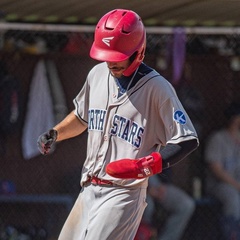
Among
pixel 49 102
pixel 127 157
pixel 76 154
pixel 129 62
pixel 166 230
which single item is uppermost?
pixel 129 62

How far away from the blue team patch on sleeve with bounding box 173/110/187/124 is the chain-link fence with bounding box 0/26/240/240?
3.15 metres

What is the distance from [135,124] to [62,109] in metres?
3.13

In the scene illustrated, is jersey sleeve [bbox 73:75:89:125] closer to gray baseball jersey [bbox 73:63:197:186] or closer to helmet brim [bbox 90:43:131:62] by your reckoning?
gray baseball jersey [bbox 73:63:197:186]

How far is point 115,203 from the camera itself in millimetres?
4484

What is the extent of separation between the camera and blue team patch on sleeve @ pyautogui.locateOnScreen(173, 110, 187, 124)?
4.45 meters

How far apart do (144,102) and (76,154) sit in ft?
10.5

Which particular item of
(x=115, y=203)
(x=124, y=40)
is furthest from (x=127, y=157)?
(x=124, y=40)

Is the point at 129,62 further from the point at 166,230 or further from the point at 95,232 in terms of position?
the point at 166,230

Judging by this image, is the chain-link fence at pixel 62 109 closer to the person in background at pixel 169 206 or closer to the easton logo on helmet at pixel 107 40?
the person in background at pixel 169 206

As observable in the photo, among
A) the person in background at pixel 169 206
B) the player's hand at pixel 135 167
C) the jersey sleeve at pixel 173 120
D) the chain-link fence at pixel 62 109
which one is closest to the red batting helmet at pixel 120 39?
the jersey sleeve at pixel 173 120

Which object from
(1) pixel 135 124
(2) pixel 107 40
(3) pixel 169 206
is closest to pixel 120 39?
(2) pixel 107 40

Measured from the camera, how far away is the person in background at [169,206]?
762 cm

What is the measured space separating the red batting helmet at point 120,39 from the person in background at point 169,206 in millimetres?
3175

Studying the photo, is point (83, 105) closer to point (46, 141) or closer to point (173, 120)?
point (46, 141)
